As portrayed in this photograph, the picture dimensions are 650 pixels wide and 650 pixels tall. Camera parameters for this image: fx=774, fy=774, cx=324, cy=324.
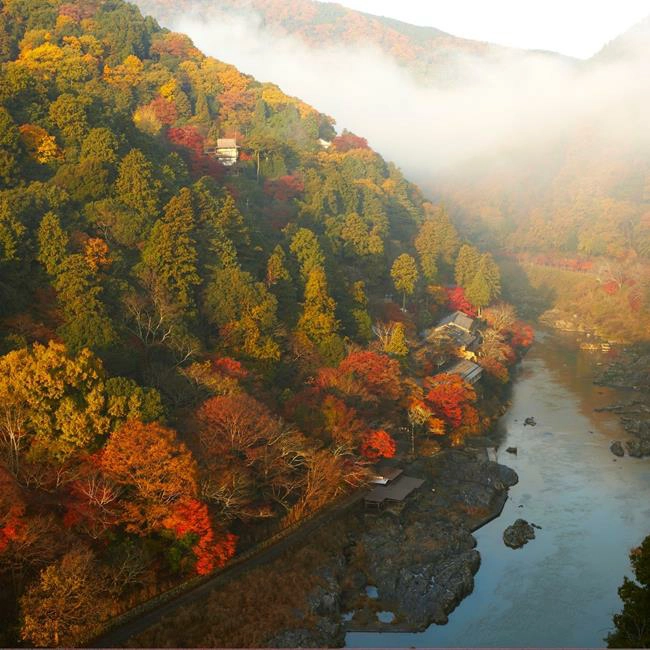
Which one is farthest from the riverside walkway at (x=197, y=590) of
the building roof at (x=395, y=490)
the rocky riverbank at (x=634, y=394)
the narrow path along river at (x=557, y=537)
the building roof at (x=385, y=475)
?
the rocky riverbank at (x=634, y=394)

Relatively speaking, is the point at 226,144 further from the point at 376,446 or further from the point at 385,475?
the point at 385,475

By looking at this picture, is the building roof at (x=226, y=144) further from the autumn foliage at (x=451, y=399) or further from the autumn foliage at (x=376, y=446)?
the autumn foliage at (x=376, y=446)

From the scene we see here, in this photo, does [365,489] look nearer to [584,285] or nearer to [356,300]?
[356,300]

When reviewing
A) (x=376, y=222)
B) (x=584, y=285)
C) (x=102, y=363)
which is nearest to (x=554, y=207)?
(x=584, y=285)

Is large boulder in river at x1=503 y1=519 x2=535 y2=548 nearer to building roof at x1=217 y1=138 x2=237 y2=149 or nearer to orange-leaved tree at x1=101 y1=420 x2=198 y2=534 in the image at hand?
orange-leaved tree at x1=101 y1=420 x2=198 y2=534

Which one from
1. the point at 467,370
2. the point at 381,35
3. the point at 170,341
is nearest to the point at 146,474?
the point at 170,341
